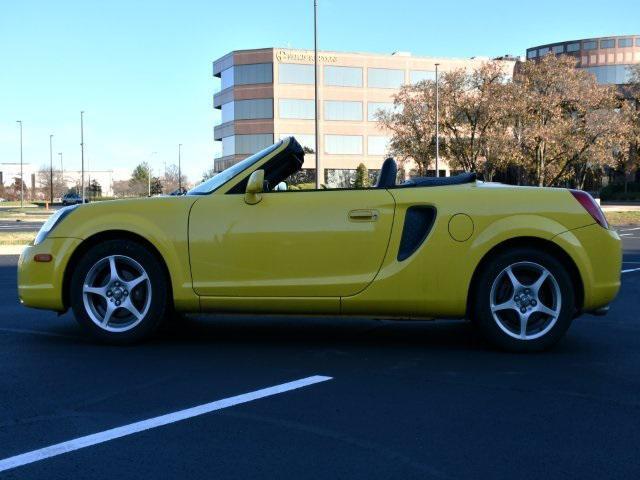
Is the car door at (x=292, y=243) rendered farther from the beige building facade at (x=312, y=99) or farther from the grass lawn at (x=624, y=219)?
the beige building facade at (x=312, y=99)

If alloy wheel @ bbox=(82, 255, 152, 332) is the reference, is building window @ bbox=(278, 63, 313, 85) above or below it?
above

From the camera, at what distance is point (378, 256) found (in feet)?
17.0

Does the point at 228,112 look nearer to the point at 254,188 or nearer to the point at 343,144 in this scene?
the point at 343,144

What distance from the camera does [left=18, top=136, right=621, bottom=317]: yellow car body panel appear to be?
517cm

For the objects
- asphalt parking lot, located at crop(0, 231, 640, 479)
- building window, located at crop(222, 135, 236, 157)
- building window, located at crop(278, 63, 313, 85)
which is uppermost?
building window, located at crop(278, 63, 313, 85)

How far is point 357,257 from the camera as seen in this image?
17.0 feet

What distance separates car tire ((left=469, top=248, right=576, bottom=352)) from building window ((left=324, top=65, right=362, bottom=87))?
66.5 meters

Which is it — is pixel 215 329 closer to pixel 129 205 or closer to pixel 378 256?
pixel 129 205

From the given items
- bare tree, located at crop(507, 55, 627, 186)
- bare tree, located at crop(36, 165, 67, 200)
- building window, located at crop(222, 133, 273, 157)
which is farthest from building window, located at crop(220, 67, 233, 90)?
bare tree, located at crop(36, 165, 67, 200)

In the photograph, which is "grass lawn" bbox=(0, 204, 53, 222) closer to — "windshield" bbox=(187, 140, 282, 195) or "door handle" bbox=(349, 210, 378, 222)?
"windshield" bbox=(187, 140, 282, 195)

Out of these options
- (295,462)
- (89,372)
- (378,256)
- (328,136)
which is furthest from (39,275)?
(328,136)

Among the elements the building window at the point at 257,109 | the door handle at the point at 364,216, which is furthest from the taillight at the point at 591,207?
the building window at the point at 257,109

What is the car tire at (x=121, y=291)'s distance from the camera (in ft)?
17.6

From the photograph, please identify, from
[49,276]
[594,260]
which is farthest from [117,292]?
[594,260]
